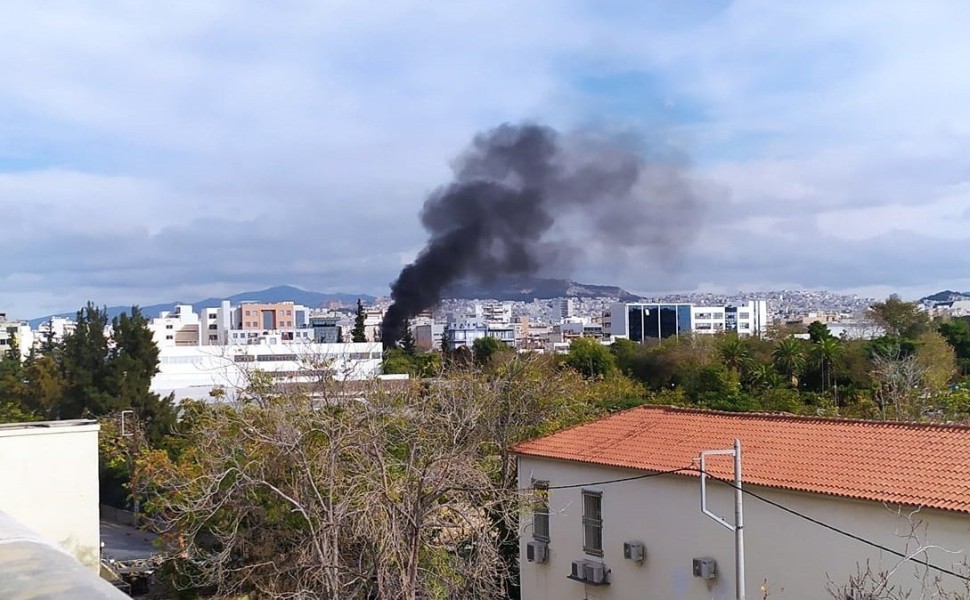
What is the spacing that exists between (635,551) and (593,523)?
1.12 m

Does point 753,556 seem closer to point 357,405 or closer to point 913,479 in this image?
point 913,479

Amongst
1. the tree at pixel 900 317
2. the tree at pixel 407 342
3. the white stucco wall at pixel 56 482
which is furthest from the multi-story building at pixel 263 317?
the white stucco wall at pixel 56 482

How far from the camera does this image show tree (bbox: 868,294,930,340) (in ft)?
208

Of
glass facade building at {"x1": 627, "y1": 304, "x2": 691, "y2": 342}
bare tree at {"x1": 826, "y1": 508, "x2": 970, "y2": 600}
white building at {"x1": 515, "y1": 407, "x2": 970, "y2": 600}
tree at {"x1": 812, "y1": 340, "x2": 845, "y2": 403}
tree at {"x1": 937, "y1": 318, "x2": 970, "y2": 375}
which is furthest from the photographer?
glass facade building at {"x1": 627, "y1": 304, "x2": 691, "y2": 342}

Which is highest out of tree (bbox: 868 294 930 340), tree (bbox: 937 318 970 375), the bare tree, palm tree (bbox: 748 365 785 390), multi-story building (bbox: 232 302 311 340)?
multi-story building (bbox: 232 302 311 340)

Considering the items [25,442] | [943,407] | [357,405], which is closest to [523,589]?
[357,405]

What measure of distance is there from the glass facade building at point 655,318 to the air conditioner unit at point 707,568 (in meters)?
126

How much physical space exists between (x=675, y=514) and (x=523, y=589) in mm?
3937

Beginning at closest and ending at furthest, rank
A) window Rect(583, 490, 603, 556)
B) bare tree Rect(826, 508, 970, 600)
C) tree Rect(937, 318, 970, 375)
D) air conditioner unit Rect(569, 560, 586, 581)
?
bare tree Rect(826, 508, 970, 600) → air conditioner unit Rect(569, 560, 586, 581) → window Rect(583, 490, 603, 556) → tree Rect(937, 318, 970, 375)

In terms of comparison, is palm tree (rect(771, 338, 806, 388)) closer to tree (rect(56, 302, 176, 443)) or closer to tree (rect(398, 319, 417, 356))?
tree (rect(56, 302, 176, 443))

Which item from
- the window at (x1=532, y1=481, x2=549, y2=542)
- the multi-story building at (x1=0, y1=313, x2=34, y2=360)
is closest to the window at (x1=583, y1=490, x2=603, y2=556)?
the window at (x1=532, y1=481, x2=549, y2=542)

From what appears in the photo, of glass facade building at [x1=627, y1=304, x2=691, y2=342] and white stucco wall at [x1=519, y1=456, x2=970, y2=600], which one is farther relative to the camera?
glass facade building at [x1=627, y1=304, x2=691, y2=342]

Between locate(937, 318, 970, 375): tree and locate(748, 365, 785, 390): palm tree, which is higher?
locate(937, 318, 970, 375): tree

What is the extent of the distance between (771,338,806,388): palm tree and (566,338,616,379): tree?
8.37 meters
